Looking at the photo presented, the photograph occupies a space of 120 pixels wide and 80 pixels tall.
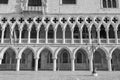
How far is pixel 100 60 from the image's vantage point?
94.6 ft

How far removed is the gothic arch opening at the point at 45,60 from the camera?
28266 mm

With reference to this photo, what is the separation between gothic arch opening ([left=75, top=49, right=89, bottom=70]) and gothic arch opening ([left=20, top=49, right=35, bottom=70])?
767cm

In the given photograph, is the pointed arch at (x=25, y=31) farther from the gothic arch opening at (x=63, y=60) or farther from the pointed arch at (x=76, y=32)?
the pointed arch at (x=76, y=32)

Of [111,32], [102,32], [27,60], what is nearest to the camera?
[27,60]

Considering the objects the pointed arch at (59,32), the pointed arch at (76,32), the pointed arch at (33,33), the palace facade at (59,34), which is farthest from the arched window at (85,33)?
the pointed arch at (33,33)

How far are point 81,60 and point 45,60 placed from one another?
6.31 meters

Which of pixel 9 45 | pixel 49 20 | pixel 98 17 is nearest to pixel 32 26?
pixel 49 20

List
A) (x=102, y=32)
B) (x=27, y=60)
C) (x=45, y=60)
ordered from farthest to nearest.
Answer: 1. (x=102, y=32)
2. (x=27, y=60)
3. (x=45, y=60)

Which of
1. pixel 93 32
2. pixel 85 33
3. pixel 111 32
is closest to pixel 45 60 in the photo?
pixel 85 33

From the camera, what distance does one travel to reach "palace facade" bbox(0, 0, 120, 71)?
26703 millimetres

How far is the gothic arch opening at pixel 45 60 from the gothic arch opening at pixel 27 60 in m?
1.38

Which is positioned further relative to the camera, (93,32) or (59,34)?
(93,32)

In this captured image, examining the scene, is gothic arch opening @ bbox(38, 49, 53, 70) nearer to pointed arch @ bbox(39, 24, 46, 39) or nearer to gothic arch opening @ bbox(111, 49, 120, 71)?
pointed arch @ bbox(39, 24, 46, 39)

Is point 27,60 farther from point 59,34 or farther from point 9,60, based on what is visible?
point 59,34
